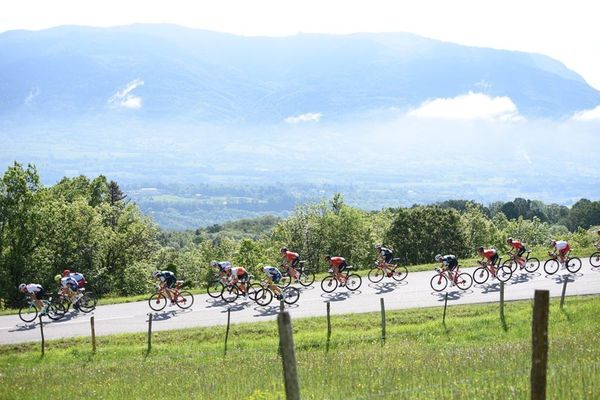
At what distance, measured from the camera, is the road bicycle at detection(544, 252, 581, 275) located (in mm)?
32688

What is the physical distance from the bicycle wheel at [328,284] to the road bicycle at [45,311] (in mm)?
12733

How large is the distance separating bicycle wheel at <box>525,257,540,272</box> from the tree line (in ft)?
47.2

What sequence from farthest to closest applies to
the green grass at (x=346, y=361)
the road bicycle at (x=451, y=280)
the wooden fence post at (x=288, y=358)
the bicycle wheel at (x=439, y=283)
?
1. the bicycle wheel at (x=439, y=283)
2. the road bicycle at (x=451, y=280)
3. the green grass at (x=346, y=361)
4. the wooden fence post at (x=288, y=358)

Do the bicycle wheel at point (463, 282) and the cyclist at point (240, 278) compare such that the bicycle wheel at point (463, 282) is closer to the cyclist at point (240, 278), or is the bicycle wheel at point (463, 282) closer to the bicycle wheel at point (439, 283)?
the bicycle wheel at point (439, 283)

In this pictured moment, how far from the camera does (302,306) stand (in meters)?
29.3

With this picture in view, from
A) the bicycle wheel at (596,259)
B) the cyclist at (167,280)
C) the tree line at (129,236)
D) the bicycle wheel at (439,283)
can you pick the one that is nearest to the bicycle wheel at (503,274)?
the bicycle wheel at (439,283)

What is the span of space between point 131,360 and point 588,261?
25.7 m

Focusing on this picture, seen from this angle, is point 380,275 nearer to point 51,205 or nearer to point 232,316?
point 232,316

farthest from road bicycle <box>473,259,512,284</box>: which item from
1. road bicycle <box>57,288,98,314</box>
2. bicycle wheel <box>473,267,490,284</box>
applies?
road bicycle <box>57,288,98,314</box>

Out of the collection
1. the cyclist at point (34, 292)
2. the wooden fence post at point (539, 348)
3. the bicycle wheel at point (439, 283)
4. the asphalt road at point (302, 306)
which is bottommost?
the asphalt road at point (302, 306)

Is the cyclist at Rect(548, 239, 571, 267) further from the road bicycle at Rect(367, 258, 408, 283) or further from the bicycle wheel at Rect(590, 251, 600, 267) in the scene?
the road bicycle at Rect(367, 258, 408, 283)

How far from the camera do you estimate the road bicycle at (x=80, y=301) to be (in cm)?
3069

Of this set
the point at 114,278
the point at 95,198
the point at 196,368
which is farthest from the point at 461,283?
the point at 95,198

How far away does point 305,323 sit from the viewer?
25969 mm
